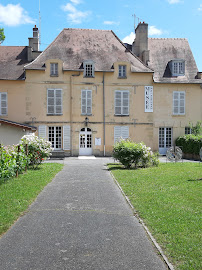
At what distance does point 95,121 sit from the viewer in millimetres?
25672

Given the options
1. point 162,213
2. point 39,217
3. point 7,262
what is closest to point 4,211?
point 39,217

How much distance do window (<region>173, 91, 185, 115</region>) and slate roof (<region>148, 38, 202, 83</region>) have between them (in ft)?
3.39

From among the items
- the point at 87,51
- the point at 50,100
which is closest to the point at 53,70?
the point at 50,100

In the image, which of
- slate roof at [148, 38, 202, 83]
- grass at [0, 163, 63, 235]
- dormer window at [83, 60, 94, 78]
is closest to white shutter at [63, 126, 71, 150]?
dormer window at [83, 60, 94, 78]

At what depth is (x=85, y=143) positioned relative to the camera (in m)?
25.7

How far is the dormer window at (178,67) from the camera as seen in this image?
2700cm

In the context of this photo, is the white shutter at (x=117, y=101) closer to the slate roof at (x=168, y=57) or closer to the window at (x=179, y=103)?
the slate roof at (x=168, y=57)

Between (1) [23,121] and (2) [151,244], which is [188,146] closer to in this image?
(1) [23,121]

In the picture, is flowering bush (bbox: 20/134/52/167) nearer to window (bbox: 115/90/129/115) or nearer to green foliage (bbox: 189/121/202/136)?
window (bbox: 115/90/129/115)

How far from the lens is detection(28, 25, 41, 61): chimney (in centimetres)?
2675

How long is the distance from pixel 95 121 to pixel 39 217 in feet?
63.7

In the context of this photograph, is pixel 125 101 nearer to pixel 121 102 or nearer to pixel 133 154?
pixel 121 102

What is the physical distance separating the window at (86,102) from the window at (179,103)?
677 cm

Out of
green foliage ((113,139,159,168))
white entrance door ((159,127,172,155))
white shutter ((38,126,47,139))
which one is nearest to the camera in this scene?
green foliage ((113,139,159,168))
